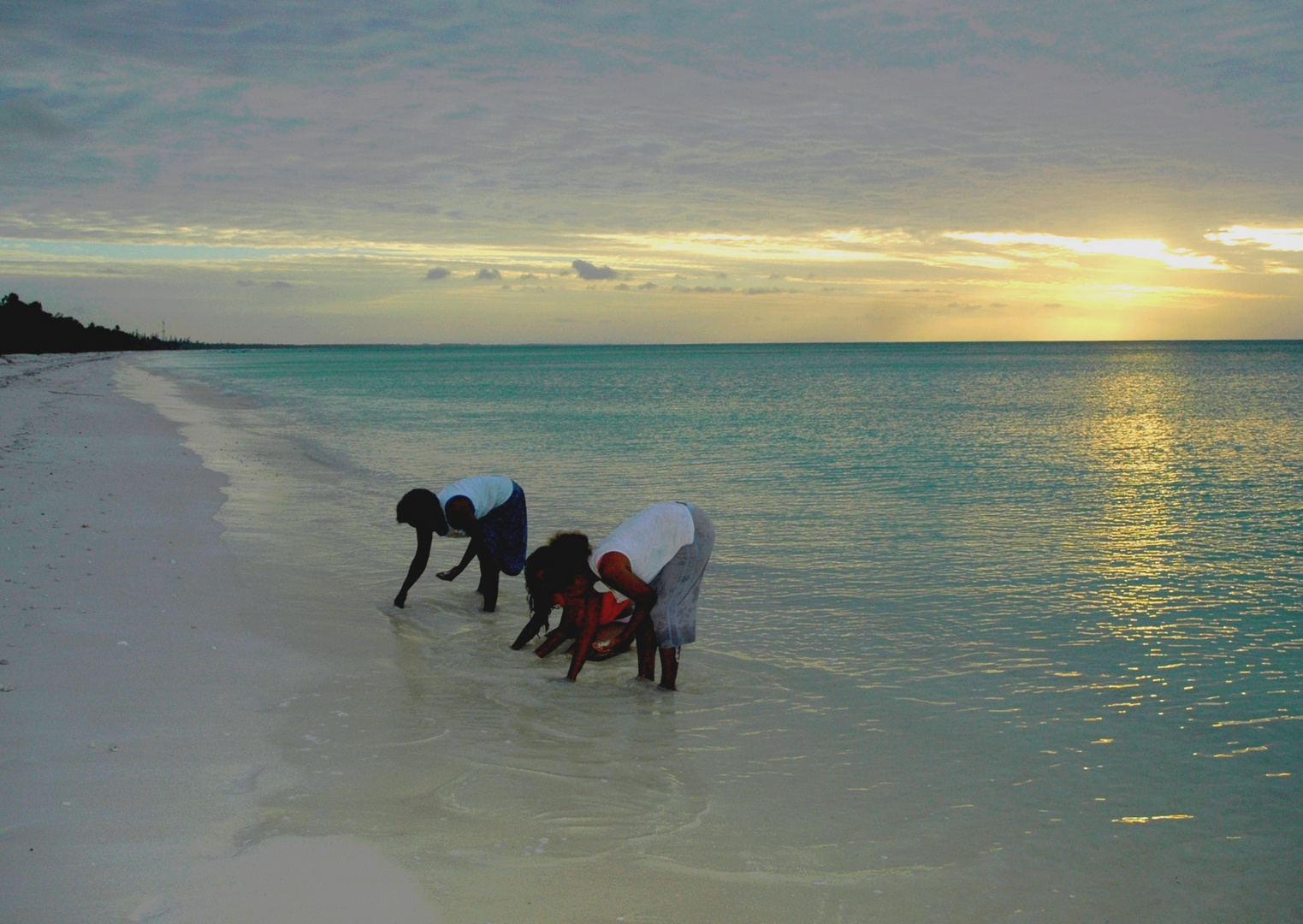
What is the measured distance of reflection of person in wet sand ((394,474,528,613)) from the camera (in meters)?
7.36

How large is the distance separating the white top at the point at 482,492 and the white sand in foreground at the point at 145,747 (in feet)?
5.45

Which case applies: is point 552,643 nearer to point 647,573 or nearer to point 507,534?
point 647,573

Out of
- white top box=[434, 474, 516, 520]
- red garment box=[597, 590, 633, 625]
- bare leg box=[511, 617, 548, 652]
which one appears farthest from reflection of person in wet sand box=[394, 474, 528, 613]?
red garment box=[597, 590, 633, 625]

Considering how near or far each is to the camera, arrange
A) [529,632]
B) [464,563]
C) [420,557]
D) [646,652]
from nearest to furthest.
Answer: [646,652], [529,632], [420,557], [464,563]

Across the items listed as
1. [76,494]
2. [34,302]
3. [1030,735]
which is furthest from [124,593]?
[34,302]

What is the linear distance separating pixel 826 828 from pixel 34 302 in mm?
119320

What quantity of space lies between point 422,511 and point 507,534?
0.79 meters

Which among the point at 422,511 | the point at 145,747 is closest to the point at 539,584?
the point at 422,511

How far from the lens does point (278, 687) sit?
5547 millimetres

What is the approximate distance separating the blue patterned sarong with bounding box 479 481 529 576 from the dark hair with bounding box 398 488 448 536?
373 mm

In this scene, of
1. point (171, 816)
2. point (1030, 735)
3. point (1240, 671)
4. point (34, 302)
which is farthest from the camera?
point (34, 302)

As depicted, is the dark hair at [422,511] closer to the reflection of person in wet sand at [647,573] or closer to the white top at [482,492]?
the white top at [482,492]

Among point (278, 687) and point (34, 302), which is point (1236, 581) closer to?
point (278, 687)

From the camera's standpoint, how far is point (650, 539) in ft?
18.4
